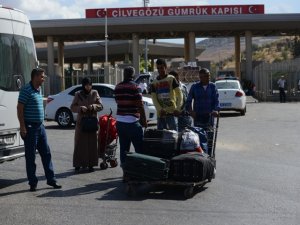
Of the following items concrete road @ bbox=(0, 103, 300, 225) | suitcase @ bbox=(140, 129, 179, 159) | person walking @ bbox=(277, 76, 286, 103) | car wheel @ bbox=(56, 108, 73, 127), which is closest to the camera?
concrete road @ bbox=(0, 103, 300, 225)

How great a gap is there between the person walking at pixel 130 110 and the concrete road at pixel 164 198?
0.84 metres

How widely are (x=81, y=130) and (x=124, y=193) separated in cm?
223

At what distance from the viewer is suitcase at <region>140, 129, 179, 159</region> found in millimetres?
9367

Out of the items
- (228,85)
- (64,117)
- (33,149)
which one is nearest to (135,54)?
(228,85)

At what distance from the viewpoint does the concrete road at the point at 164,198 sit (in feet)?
24.3

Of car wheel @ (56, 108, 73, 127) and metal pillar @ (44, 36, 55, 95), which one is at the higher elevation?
metal pillar @ (44, 36, 55, 95)

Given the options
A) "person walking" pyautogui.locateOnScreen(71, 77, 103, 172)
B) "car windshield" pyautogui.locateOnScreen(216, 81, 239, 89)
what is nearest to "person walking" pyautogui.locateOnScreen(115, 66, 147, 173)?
"person walking" pyautogui.locateOnScreen(71, 77, 103, 172)

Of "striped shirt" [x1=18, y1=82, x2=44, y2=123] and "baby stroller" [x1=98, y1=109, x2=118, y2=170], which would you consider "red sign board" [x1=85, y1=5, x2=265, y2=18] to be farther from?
"striped shirt" [x1=18, y1=82, x2=44, y2=123]

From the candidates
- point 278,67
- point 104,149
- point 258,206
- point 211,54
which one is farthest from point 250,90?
point 211,54

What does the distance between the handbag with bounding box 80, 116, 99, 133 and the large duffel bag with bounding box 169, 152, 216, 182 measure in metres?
2.38

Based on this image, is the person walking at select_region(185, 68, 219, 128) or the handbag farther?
the handbag

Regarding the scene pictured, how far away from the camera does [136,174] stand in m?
8.95

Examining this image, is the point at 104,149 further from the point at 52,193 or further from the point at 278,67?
the point at 278,67

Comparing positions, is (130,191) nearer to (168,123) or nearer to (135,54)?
(168,123)
